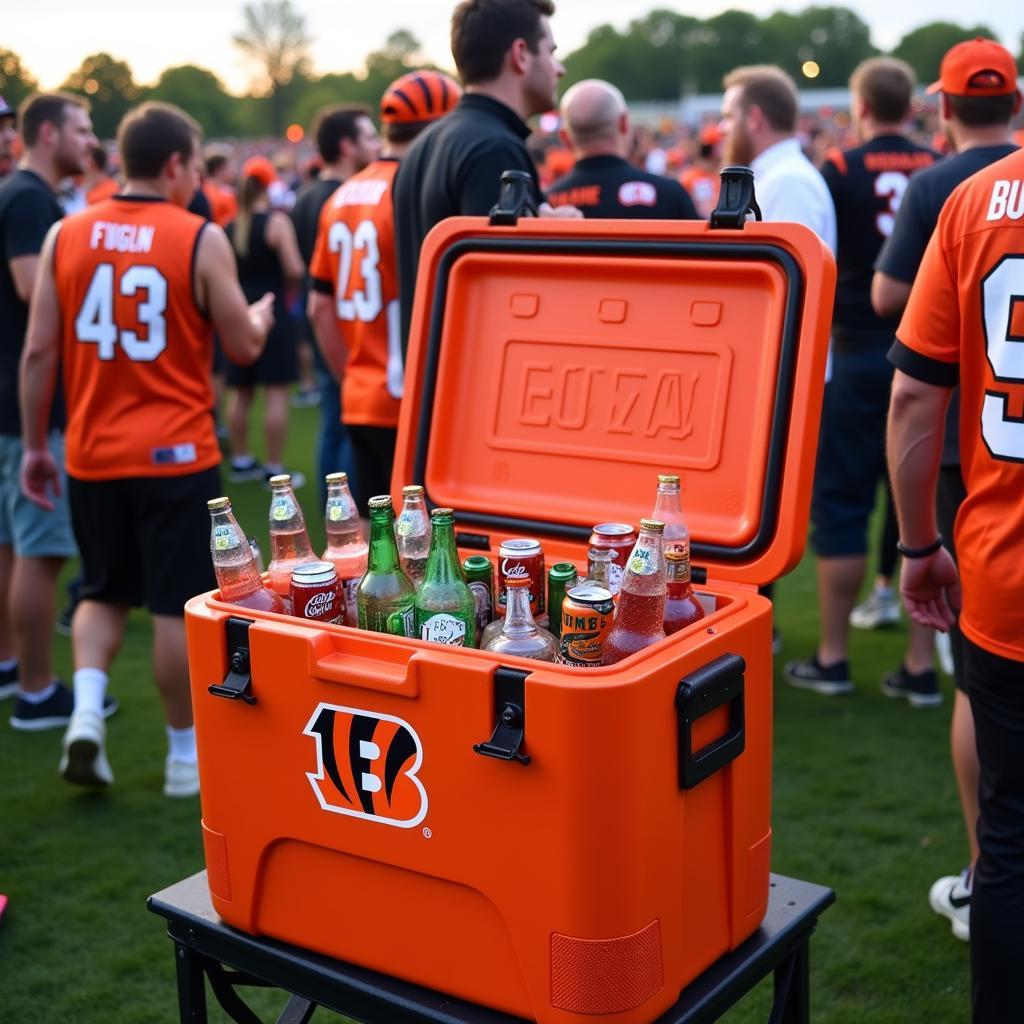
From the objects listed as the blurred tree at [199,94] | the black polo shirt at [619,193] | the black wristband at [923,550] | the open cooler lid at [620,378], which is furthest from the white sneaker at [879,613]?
the blurred tree at [199,94]

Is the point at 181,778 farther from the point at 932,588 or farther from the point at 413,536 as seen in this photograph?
the point at 932,588

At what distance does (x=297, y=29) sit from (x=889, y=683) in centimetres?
8721

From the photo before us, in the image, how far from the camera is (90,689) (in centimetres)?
369

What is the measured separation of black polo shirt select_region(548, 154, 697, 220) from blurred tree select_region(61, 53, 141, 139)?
3189mm

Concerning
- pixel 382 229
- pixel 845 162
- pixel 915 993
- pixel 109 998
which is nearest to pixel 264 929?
pixel 109 998

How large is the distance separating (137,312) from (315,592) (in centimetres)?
207

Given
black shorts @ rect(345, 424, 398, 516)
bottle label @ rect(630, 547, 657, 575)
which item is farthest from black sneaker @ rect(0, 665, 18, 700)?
bottle label @ rect(630, 547, 657, 575)

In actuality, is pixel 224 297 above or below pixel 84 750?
above

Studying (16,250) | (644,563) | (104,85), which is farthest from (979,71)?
(104,85)

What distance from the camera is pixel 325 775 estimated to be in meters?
1.61

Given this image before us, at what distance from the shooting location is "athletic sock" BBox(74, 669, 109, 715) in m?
3.67

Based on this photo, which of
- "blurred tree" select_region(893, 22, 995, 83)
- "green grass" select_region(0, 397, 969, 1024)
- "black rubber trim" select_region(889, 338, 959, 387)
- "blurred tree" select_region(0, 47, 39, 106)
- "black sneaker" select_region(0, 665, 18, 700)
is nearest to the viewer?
"black rubber trim" select_region(889, 338, 959, 387)

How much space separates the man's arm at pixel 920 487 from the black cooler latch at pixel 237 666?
128cm

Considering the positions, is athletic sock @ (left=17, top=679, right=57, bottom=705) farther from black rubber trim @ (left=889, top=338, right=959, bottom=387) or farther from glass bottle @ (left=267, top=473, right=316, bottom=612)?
black rubber trim @ (left=889, top=338, right=959, bottom=387)
